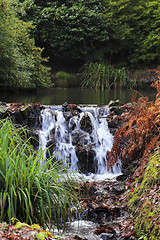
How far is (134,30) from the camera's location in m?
23.4

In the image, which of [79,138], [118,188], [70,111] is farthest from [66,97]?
[118,188]

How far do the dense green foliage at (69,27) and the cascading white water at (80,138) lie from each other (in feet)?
44.8

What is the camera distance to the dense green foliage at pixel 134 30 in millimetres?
21672

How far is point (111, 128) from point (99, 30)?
15.5 metres

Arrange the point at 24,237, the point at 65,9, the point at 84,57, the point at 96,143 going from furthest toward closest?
the point at 84,57, the point at 65,9, the point at 96,143, the point at 24,237

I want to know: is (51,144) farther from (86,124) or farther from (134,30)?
(134,30)

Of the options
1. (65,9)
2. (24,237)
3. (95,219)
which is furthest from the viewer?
(65,9)

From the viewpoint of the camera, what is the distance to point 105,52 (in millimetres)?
22984

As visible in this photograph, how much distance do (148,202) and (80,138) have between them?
3762 millimetres

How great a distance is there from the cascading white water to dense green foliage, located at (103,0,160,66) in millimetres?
15334

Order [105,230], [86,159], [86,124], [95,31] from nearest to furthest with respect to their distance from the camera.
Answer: [105,230] < [86,159] < [86,124] < [95,31]

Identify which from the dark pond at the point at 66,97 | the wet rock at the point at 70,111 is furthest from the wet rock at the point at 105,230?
the dark pond at the point at 66,97

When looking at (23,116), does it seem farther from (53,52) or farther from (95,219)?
(53,52)

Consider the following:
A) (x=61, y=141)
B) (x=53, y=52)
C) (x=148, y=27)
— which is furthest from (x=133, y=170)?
(x=148, y=27)
